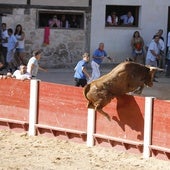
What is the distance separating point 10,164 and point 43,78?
9.35 metres

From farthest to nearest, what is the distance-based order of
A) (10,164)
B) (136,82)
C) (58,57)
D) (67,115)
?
(58,57) → (67,115) → (136,82) → (10,164)

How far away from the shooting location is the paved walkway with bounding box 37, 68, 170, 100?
18517mm

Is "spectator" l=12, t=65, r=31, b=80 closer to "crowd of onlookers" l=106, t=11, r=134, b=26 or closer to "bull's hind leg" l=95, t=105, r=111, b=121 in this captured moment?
"bull's hind leg" l=95, t=105, r=111, b=121

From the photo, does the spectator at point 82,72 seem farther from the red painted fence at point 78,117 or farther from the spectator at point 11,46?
the spectator at point 11,46

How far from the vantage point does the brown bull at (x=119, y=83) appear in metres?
12.0

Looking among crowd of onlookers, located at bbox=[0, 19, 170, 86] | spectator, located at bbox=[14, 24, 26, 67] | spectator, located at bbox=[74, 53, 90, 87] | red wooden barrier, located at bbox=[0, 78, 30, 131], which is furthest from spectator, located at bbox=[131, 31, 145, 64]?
red wooden barrier, located at bbox=[0, 78, 30, 131]

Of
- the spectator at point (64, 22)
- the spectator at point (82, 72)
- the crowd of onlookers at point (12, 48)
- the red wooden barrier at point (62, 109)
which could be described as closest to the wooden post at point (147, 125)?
the red wooden barrier at point (62, 109)

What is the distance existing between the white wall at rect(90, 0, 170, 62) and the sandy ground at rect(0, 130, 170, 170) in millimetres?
10694

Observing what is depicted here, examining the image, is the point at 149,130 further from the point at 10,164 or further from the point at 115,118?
the point at 10,164

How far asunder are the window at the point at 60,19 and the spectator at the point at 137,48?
1641 millimetres

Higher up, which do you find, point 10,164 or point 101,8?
point 101,8

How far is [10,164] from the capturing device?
36.3 ft

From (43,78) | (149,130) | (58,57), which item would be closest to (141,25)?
(58,57)

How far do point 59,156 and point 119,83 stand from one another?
1476 mm
